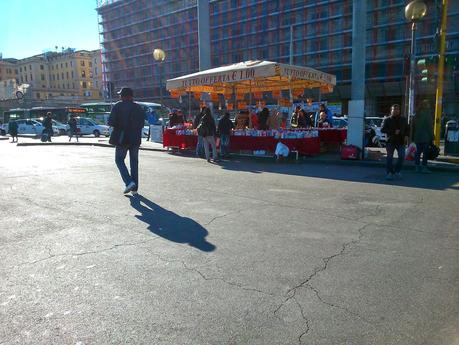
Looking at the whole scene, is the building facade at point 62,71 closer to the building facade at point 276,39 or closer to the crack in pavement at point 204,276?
the building facade at point 276,39

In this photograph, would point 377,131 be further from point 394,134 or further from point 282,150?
point 394,134

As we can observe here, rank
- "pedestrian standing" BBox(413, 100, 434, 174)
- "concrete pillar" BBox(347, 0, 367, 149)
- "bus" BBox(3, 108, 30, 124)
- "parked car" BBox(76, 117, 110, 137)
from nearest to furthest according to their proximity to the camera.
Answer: "pedestrian standing" BBox(413, 100, 434, 174), "concrete pillar" BBox(347, 0, 367, 149), "parked car" BBox(76, 117, 110, 137), "bus" BBox(3, 108, 30, 124)

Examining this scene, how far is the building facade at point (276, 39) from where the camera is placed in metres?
51.2

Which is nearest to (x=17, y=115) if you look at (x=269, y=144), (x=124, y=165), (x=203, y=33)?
(x=203, y=33)

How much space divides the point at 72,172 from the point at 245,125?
23.3 ft

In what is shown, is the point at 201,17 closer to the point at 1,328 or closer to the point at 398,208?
the point at 398,208

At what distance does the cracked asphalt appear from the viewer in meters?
2.74

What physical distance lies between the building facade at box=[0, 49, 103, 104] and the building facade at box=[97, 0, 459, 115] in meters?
15.6

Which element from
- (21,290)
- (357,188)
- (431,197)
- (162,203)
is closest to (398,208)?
(431,197)

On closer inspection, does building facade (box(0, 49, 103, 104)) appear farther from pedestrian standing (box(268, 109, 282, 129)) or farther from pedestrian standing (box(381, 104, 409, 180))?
pedestrian standing (box(381, 104, 409, 180))

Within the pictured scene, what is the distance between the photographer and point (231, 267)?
3762 millimetres

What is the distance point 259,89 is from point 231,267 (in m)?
14.0

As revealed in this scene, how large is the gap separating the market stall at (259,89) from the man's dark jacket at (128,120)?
548 cm

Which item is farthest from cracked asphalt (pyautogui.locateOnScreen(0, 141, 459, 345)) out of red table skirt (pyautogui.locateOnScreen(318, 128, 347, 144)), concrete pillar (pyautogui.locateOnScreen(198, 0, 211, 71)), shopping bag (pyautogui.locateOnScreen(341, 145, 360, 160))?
concrete pillar (pyautogui.locateOnScreen(198, 0, 211, 71))
